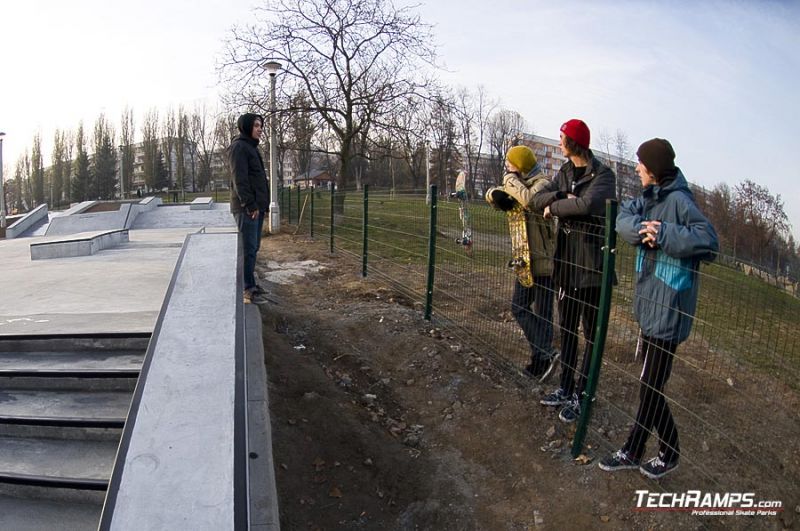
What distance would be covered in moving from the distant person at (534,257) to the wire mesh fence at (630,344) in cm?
2

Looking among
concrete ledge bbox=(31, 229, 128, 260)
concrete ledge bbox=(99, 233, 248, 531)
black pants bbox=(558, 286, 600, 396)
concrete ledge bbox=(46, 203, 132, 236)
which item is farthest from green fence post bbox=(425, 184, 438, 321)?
concrete ledge bbox=(46, 203, 132, 236)

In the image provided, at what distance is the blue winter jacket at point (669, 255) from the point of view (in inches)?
112

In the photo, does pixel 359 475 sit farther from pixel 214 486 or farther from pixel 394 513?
pixel 214 486

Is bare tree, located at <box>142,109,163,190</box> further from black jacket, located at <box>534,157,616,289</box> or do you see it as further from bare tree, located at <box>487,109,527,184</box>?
black jacket, located at <box>534,157,616,289</box>

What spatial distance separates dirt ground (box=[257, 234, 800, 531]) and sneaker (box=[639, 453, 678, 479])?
6 cm

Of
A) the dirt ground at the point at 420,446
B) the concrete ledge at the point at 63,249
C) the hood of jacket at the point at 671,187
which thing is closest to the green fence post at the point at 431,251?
the dirt ground at the point at 420,446

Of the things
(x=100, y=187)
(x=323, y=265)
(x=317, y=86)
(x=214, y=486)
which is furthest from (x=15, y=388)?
(x=100, y=187)

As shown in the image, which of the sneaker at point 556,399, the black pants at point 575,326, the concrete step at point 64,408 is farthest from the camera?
the sneaker at point 556,399

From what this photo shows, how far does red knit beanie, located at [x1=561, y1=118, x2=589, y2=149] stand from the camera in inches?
143

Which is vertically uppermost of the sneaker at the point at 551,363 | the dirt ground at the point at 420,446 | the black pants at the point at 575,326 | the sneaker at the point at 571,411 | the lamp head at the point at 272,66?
the lamp head at the point at 272,66

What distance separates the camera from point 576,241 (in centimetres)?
371

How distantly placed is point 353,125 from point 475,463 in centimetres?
1636

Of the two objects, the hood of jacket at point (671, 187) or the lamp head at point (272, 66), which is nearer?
the hood of jacket at point (671, 187)

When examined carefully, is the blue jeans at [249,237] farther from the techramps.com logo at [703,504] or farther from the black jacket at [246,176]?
the techramps.com logo at [703,504]
